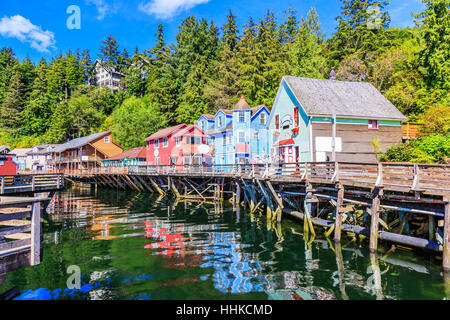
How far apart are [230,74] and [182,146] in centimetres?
1769

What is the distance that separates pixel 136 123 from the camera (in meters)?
61.7

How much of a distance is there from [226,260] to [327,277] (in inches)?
157

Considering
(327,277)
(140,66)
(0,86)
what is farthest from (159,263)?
(0,86)

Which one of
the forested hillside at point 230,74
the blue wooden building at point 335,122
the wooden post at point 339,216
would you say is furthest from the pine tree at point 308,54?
the wooden post at point 339,216

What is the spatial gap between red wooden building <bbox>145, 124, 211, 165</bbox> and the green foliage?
44.1 feet

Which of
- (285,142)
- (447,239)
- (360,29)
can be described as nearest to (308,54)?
(360,29)

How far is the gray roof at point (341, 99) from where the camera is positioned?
2417 centimetres

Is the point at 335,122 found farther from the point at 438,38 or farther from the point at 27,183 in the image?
the point at 27,183

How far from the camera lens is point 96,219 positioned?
2172 cm

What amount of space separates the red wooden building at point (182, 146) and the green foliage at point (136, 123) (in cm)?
1343

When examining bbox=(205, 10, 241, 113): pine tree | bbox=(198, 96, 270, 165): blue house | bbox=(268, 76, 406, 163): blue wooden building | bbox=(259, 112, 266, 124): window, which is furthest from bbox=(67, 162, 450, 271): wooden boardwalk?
bbox=(205, 10, 241, 113): pine tree

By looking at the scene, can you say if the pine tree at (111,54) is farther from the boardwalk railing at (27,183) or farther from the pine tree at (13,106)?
the boardwalk railing at (27,183)

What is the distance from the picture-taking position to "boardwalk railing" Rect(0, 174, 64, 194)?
20322 millimetres

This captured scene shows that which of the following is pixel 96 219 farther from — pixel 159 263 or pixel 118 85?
pixel 118 85
